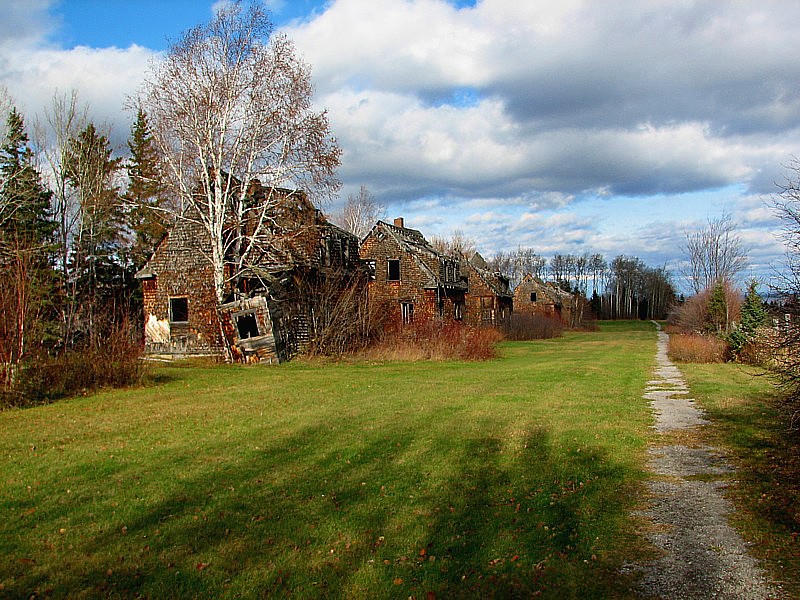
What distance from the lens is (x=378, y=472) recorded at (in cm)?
853

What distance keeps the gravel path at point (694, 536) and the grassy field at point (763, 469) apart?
173mm

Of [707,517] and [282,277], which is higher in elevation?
[282,277]

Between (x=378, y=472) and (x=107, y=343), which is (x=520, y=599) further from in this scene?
(x=107, y=343)

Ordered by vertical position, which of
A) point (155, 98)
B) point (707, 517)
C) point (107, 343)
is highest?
point (155, 98)

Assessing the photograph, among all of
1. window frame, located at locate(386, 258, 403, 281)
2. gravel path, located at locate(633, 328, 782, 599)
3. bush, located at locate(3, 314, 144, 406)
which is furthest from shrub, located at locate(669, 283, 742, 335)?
bush, located at locate(3, 314, 144, 406)

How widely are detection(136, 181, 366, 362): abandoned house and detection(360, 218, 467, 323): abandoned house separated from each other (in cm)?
913

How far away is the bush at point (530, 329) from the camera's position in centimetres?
4862

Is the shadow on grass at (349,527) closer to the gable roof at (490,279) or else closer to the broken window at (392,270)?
the broken window at (392,270)

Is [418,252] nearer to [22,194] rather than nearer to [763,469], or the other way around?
[22,194]

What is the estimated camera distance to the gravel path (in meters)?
5.14

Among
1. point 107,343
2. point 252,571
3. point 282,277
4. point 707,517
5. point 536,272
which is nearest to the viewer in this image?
point 252,571

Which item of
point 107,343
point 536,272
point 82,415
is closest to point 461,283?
point 107,343

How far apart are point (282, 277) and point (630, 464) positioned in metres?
19.6

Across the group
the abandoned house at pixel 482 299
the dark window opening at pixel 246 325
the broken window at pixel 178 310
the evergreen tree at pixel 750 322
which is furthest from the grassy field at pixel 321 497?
the abandoned house at pixel 482 299
